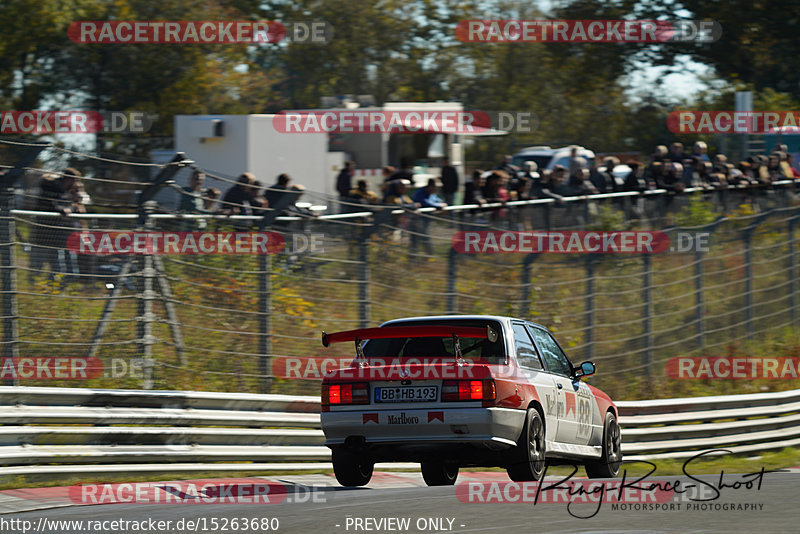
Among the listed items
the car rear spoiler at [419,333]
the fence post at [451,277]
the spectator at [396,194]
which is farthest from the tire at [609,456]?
the spectator at [396,194]

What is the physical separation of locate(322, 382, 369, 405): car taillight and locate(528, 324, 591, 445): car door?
177 cm

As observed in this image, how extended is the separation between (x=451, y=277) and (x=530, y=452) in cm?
595

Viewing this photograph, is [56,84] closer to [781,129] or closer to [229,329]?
[781,129]

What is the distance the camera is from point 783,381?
20.1 meters

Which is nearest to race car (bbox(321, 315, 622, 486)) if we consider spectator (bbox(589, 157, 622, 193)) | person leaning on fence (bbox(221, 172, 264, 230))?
person leaning on fence (bbox(221, 172, 264, 230))

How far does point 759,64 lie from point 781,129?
12928mm

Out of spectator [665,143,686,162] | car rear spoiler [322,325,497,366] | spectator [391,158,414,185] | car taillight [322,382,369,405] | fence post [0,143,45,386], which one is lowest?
car taillight [322,382,369,405]

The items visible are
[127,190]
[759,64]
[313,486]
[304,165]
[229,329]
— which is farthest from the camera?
[759,64]

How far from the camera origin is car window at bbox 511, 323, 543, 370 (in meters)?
10.4

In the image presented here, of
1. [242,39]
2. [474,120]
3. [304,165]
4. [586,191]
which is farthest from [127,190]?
[242,39]

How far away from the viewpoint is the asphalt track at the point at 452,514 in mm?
7668

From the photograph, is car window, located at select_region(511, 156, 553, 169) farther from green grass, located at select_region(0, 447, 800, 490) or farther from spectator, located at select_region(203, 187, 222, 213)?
spectator, located at select_region(203, 187, 222, 213)

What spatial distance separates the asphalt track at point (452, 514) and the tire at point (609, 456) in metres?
2.03

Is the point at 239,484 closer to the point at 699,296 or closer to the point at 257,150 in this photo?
the point at 699,296
